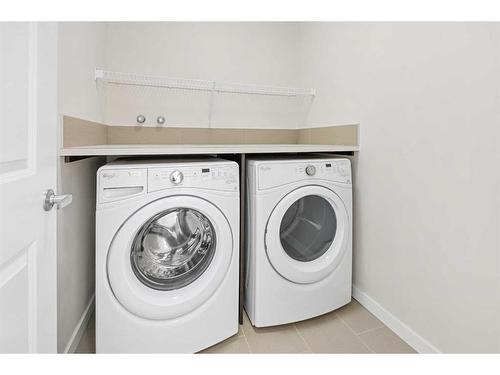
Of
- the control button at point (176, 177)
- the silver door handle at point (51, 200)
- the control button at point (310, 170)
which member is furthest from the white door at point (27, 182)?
the control button at point (310, 170)

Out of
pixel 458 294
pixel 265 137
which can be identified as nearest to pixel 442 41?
pixel 458 294

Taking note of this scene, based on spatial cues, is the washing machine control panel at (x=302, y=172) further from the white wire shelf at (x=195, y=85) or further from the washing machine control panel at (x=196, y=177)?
the white wire shelf at (x=195, y=85)

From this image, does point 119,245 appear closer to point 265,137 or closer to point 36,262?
point 36,262

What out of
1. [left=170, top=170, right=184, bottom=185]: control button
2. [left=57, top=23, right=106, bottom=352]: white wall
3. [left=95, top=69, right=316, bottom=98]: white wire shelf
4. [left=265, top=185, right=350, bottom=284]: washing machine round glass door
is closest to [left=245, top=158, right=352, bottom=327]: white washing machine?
[left=265, top=185, right=350, bottom=284]: washing machine round glass door

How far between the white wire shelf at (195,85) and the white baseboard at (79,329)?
1.40 metres

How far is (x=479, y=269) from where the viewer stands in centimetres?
115

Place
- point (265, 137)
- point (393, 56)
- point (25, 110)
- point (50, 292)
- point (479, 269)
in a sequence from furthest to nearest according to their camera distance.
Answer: point (265, 137) < point (393, 56) < point (479, 269) < point (50, 292) < point (25, 110)

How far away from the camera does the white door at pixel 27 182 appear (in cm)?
63

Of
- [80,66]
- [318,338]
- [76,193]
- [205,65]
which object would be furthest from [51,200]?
[205,65]

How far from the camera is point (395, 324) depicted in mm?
1554

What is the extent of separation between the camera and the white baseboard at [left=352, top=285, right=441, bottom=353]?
1.39 m

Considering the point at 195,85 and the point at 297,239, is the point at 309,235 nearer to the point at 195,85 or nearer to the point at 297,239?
the point at 297,239

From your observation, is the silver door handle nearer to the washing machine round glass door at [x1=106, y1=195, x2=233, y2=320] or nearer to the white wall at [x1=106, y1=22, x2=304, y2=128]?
the washing machine round glass door at [x1=106, y1=195, x2=233, y2=320]

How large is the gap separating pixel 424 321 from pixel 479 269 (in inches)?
16.2
